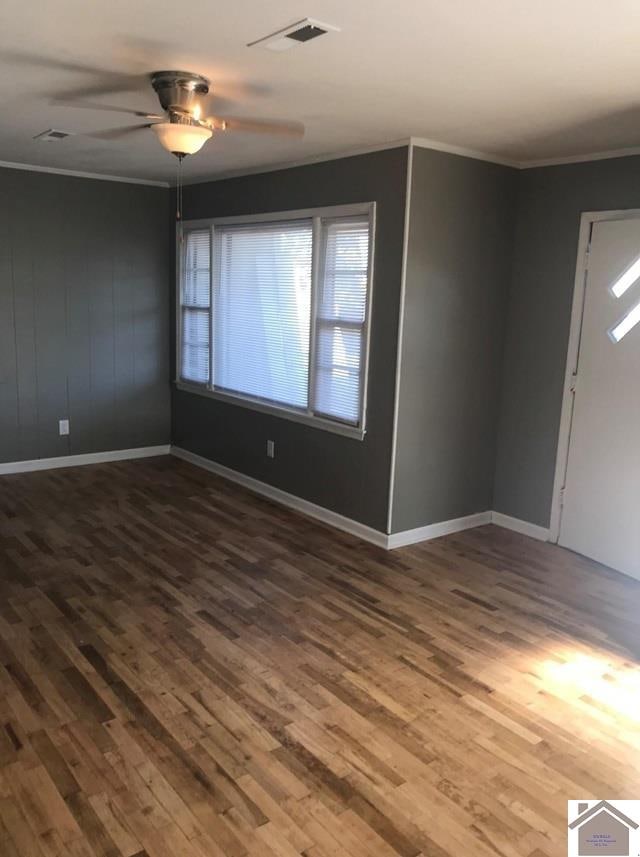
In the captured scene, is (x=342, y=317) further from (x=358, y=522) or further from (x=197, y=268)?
(x=197, y=268)

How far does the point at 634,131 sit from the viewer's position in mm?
3521

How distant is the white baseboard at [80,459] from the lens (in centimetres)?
573

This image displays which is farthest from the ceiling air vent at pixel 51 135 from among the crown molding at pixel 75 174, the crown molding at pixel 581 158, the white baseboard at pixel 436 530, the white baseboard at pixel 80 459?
the white baseboard at pixel 436 530

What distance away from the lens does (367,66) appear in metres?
2.68

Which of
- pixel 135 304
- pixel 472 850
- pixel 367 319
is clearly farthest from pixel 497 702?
pixel 135 304

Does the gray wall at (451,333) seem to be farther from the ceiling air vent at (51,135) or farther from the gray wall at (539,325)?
the ceiling air vent at (51,135)

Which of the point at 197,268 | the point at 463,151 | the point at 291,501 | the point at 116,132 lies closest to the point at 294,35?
the point at 116,132

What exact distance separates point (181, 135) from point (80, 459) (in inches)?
152

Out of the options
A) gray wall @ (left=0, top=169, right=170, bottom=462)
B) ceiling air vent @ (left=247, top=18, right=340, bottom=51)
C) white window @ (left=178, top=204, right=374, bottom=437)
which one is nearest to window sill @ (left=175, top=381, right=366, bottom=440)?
white window @ (left=178, top=204, right=374, bottom=437)

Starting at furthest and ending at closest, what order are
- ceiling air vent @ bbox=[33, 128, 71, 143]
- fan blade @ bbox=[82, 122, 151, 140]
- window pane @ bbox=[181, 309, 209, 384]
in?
window pane @ bbox=[181, 309, 209, 384], ceiling air vent @ bbox=[33, 128, 71, 143], fan blade @ bbox=[82, 122, 151, 140]

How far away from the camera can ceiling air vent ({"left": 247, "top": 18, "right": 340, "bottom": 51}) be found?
2256 mm

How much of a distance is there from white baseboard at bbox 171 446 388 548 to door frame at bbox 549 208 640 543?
3.76 ft

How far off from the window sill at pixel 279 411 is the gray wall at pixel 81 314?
529mm

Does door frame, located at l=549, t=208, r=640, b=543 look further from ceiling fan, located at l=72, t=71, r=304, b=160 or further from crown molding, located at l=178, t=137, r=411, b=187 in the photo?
ceiling fan, located at l=72, t=71, r=304, b=160
